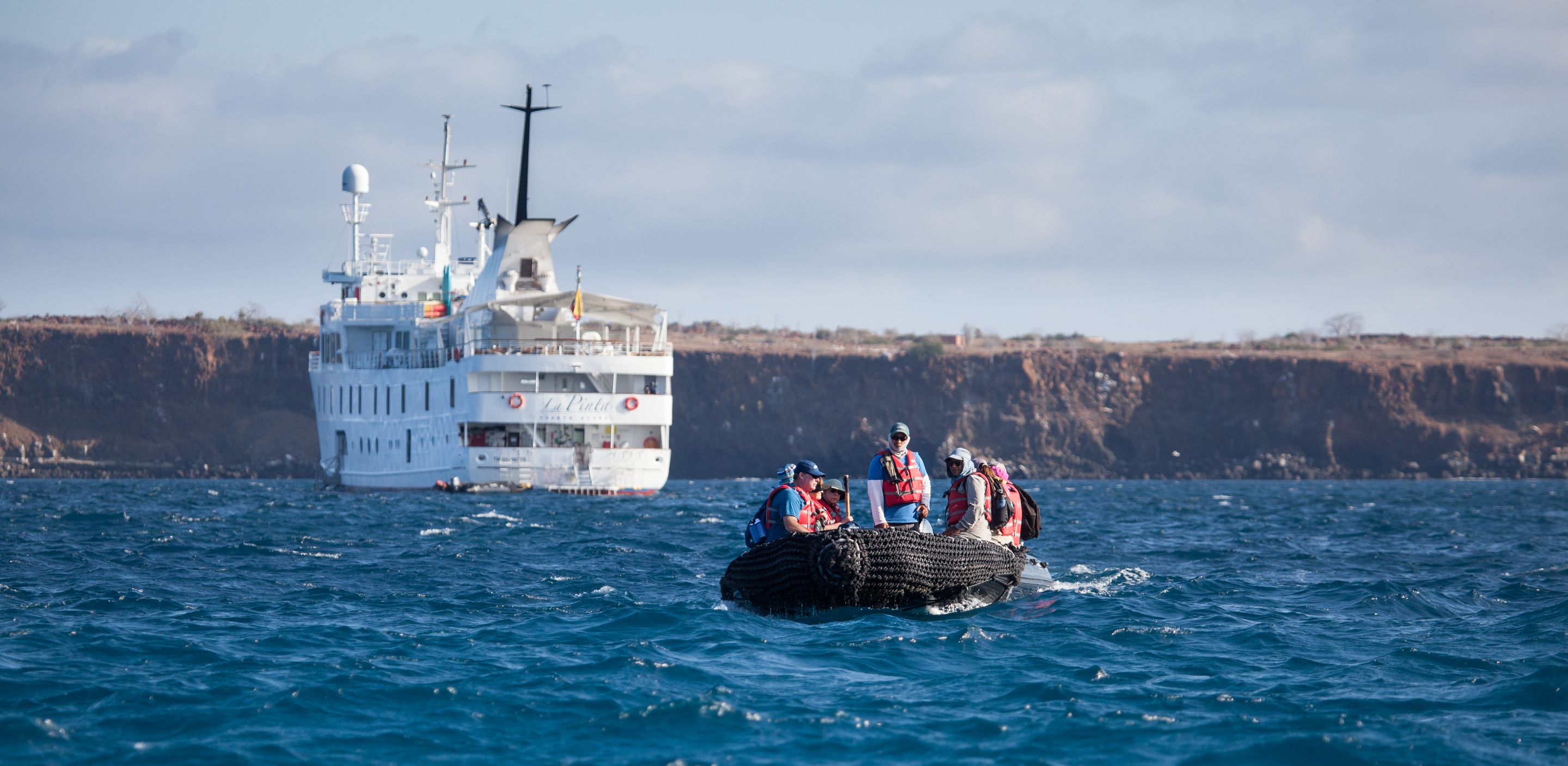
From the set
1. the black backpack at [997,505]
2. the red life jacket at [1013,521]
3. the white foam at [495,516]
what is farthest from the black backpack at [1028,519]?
the white foam at [495,516]

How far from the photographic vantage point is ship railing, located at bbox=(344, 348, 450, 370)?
176 ft

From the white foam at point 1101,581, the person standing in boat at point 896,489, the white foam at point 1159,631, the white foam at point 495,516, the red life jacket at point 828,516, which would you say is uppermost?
the person standing in boat at point 896,489

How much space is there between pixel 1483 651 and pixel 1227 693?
4.09 m

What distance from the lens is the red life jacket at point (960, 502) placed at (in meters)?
17.3

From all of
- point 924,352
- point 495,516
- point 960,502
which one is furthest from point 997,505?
point 924,352

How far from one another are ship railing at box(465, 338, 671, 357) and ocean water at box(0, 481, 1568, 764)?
19.8 meters

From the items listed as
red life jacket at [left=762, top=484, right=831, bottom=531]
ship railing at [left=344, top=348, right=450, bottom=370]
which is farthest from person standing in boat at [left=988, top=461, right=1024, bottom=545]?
ship railing at [left=344, top=348, right=450, bottom=370]

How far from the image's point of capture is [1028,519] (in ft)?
64.1

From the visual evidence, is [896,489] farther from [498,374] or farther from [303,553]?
[498,374]

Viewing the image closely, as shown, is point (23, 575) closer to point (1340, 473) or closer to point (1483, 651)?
point (1483, 651)

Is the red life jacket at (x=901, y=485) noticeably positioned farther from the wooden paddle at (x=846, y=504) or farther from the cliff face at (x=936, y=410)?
the cliff face at (x=936, y=410)

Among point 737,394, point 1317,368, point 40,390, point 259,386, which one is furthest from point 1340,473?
point 40,390

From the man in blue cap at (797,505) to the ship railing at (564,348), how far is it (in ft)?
99.5

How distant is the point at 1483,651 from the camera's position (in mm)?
15219
